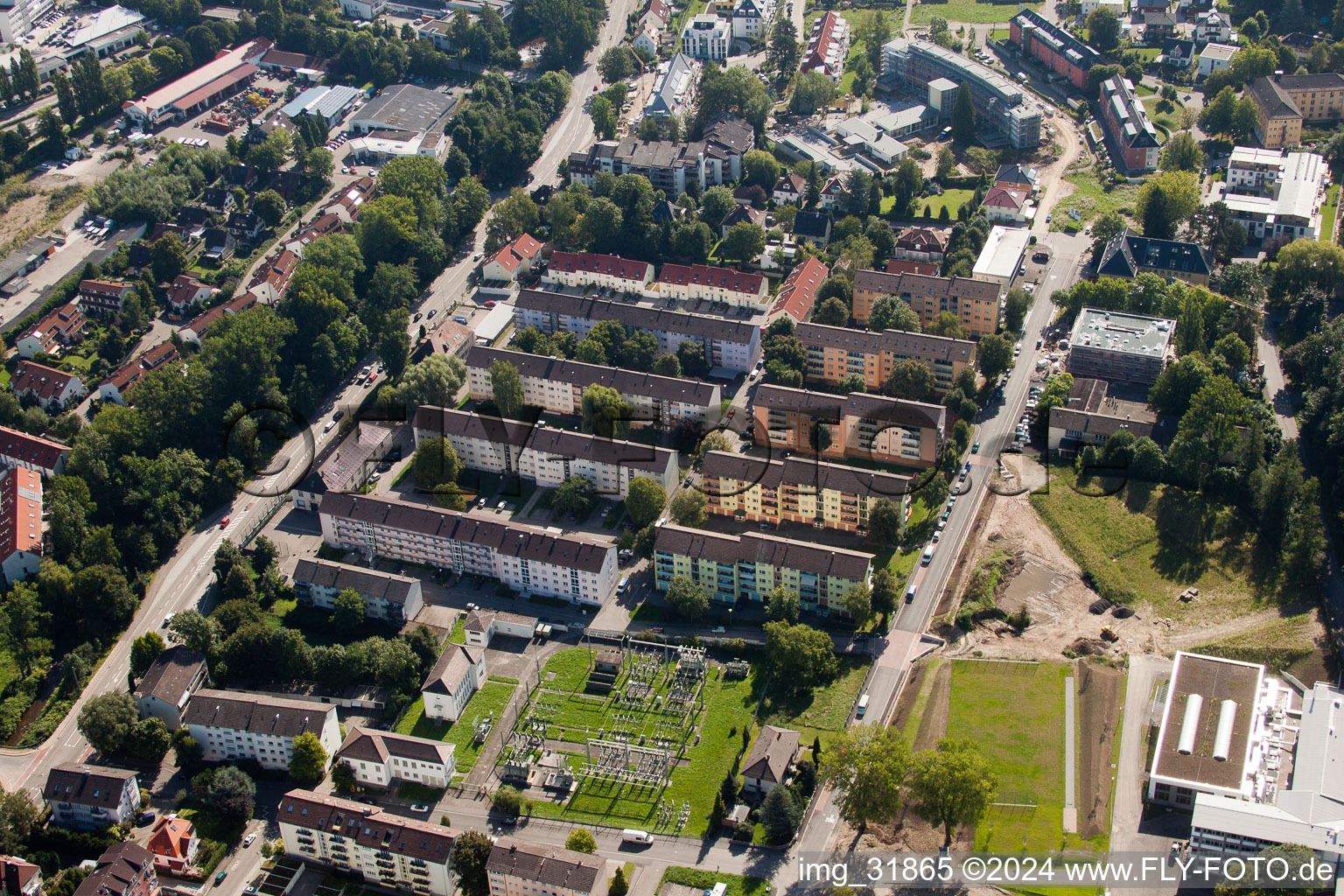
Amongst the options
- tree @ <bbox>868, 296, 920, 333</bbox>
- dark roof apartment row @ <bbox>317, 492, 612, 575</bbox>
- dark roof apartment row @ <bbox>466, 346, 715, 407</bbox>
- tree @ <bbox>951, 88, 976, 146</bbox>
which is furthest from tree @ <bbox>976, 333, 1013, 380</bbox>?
tree @ <bbox>951, 88, 976, 146</bbox>

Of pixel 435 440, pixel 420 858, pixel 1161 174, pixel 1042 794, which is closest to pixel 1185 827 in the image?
pixel 1042 794

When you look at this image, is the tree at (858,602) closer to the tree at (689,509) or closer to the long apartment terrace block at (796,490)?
the long apartment terrace block at (796,490)

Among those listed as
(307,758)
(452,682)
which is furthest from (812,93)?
(307,758)

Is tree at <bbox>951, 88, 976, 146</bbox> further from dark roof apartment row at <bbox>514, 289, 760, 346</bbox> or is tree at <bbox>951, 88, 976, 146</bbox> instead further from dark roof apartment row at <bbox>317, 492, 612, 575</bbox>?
dark roof apartment row at <bbox>317, 492, 612, 575</bbox>

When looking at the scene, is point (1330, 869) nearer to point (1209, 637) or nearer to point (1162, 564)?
point (1209, 637)

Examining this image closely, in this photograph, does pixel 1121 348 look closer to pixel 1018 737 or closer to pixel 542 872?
pixel 1018 737

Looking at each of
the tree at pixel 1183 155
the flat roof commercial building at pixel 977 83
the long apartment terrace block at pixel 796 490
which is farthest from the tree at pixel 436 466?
the tree at pixel 1183 155

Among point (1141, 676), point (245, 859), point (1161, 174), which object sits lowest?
point (245, 859)
